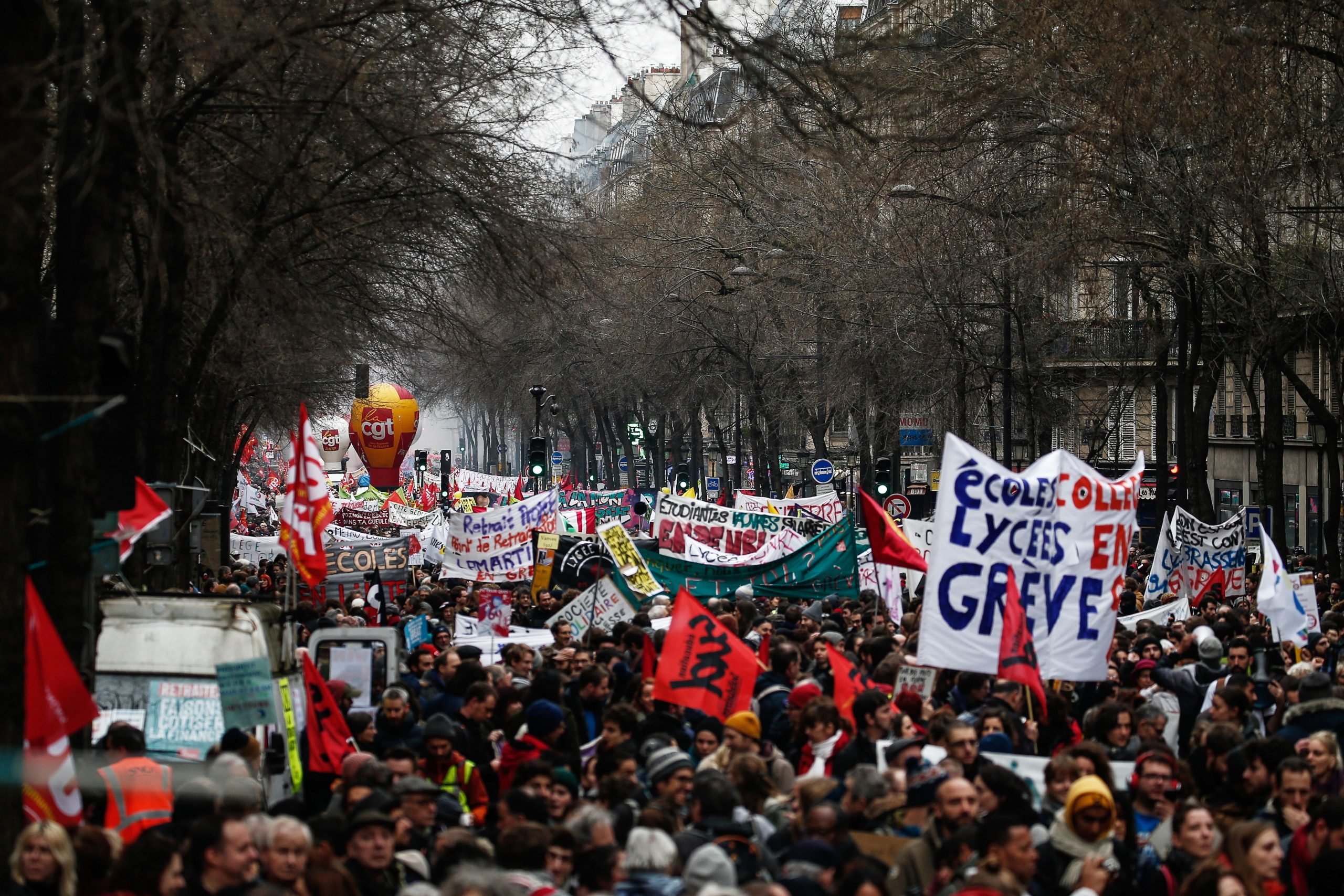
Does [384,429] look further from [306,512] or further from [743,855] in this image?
[743,855]

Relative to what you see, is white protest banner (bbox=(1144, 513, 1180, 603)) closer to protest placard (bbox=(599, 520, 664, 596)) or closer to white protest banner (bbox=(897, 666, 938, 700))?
protest placard (bbox=(599, 520, 664, 596))

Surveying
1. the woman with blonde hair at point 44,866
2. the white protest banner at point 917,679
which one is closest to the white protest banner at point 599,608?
the white protest banner at point 917,679

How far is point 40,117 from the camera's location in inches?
300

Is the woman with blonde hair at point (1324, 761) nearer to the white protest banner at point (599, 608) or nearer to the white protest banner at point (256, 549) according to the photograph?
the white protest banner at point (599, 608)

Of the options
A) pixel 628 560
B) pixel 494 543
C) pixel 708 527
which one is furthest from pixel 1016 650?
pixel 708 527

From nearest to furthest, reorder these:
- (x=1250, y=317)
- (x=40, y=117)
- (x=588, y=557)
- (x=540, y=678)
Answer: (x=40, y=117) < (x=540, y=678) < (x=588, y=557) < (x=1250, y=317)

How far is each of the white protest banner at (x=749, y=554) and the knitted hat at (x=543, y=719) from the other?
1079cm

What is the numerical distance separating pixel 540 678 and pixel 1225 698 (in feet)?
12.0

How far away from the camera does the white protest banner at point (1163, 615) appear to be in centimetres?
1753

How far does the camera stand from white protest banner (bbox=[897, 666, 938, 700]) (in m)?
11.2

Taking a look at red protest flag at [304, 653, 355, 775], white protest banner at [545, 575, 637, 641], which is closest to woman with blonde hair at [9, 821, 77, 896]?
red protest flag at [304, 653, 355, 775]

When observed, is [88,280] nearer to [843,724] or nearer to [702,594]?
[843,724]

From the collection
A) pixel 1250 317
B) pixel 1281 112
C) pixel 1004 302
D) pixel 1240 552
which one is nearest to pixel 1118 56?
pixel 1281 112

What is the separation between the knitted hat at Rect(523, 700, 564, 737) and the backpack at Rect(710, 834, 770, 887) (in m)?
2.80
